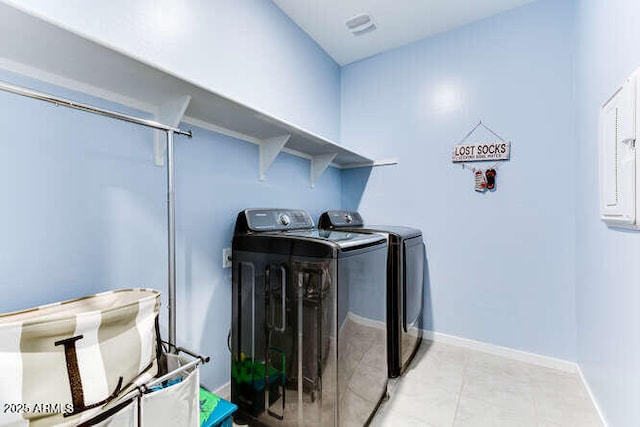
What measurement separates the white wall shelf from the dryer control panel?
503mm

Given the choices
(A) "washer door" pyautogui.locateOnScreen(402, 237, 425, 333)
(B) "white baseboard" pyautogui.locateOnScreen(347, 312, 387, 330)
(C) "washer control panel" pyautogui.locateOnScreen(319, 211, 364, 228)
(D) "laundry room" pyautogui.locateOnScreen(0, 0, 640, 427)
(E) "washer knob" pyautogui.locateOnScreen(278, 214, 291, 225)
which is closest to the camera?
(D) "laundry room" pyautogui.locateOnScreen(0, 0, 640, 427)

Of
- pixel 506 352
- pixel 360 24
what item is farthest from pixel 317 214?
pixel 506 352

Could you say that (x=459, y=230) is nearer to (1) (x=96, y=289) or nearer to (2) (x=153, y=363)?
(2) (x=153, y=363)

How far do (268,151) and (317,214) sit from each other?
0.88 meters

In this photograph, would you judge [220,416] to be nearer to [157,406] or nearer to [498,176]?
[157,406]

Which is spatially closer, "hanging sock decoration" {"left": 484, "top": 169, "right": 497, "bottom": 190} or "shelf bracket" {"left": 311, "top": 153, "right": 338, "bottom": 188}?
"hanging sock decoration" {"left": 484, "top": 169, "right": 497, "bottom": 190}

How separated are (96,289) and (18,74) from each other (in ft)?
2.73

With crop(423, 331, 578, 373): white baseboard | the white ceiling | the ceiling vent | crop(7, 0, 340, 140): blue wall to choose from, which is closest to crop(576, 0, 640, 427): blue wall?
crop(423, 331, 578, 373): white baseboard

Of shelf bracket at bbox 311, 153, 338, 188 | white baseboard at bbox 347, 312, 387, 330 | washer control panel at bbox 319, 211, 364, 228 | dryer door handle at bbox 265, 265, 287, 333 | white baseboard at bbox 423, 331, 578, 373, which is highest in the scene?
shelf bracket at bbox 311, 153, 338, 188

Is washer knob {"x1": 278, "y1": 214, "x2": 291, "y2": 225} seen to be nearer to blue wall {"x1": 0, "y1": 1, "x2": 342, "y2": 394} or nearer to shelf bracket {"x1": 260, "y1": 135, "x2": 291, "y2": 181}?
blue wall {"x1": 0, "y1": 1, "x2": 342, "y2": 394}

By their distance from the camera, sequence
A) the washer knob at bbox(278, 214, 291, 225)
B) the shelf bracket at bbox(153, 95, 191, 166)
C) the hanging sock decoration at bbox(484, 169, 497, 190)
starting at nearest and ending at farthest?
the shelf bracket at bbox(153, 95, 191, 166) → the washer knob at bbox(278, 214, 291, 225) → the hanging sock decoration at bbox(484, 169, 497, 190)

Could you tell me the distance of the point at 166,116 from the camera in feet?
4.36

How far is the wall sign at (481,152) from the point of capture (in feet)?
7.18

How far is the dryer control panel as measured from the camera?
5.31 feet
